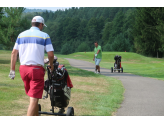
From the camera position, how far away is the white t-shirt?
5.75 meters

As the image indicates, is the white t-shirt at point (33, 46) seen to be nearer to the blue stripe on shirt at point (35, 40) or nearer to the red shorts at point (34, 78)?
the blue stripe on shirt at point (35, 40)

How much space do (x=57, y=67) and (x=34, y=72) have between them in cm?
89

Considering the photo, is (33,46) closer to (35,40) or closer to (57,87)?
(35,40)

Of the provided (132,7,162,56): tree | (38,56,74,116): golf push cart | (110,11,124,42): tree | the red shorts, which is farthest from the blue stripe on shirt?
(110,11,124,42): tree

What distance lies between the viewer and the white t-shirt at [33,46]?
575 cm

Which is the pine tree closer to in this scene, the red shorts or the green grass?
the green grass

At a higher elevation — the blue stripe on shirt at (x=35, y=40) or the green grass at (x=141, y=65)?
the blue stripe on shirt at (x=35, y=40)

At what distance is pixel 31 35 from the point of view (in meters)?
5.81

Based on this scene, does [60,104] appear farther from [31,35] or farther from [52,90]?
[31,35]

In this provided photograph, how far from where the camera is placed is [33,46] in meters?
5.75

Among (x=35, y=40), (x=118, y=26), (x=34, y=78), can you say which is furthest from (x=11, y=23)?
(x=118, y=26)

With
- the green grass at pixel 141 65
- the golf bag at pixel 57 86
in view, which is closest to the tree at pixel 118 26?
the green grass at pixel 141 65

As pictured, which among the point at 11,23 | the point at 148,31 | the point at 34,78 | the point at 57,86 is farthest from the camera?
the point at 148,31

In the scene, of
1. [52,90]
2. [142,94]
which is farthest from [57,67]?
[142,94]
